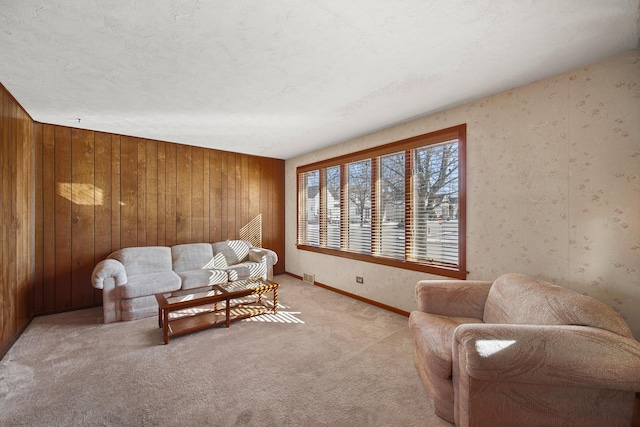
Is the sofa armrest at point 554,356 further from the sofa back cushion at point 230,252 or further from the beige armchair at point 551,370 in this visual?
the sofa back cushion at point 230,252

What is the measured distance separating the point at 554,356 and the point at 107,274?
13.8ft

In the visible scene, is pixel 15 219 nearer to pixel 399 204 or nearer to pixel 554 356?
pixel 399 204

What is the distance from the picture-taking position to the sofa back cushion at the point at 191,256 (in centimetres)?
418

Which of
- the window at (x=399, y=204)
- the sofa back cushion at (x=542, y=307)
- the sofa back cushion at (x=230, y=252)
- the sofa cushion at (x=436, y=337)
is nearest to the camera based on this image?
the sofa back cushion at (x=542, y=307)

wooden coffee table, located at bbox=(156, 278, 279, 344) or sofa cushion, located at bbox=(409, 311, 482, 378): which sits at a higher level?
sofa cushion, located at bbox=(409, 311, 482, 378)

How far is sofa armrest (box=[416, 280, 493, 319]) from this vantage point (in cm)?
223

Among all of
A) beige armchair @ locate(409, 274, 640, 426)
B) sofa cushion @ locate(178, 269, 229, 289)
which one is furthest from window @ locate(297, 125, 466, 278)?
sofa cushion @ locate(178, 269, 229, 289)

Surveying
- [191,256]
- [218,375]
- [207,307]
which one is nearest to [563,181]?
[218,375]

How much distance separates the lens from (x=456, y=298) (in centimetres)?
225

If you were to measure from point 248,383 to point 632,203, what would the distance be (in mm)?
3184

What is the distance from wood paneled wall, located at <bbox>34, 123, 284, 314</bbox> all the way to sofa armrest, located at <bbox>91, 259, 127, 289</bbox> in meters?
0.82

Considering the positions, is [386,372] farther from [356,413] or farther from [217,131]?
[217,131]

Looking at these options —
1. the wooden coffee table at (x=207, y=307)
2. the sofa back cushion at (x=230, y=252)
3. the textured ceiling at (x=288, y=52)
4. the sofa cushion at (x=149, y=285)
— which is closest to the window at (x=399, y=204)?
the textured ceiling at (x=288, y=52)

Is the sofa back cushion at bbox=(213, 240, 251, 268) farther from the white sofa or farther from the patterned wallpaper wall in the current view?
the patterned wallpaper wall
